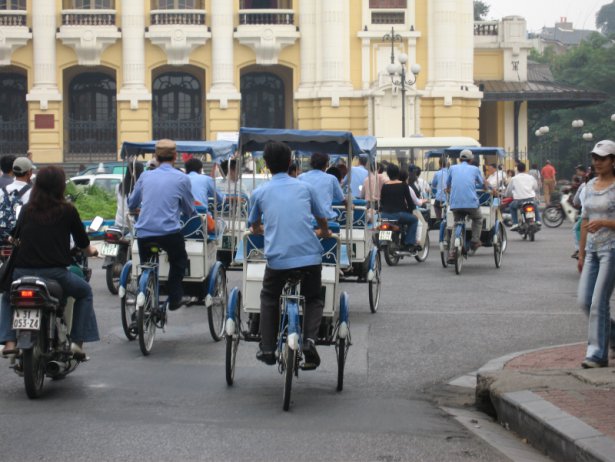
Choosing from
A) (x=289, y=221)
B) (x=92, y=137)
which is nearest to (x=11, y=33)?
(x=92, y=137)

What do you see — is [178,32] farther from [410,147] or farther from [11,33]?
[410,147]

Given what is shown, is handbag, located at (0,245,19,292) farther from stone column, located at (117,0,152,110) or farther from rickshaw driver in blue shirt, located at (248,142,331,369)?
stone column, located at (117,0,152,110)

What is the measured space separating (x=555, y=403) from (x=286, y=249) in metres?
2.15

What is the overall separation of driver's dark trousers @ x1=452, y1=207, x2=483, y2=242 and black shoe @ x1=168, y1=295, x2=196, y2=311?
8.83 m

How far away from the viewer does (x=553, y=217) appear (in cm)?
3856

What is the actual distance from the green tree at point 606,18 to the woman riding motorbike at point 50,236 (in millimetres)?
180107

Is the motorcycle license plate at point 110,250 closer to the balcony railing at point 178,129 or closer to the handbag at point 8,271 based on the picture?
the handbag at point 8,271

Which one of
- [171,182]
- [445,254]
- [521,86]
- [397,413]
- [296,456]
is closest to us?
[296,456]

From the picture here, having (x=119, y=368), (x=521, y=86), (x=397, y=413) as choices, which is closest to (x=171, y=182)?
(x=119, y=368)

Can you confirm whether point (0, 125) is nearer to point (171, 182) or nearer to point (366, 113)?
point (366, 113)

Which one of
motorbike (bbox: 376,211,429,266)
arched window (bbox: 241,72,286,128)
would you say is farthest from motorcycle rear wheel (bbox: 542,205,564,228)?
arched window (bbox: 241,72,286,128)

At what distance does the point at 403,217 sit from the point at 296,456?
15.3m

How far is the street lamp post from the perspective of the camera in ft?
158

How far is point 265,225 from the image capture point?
1030 centimetres
